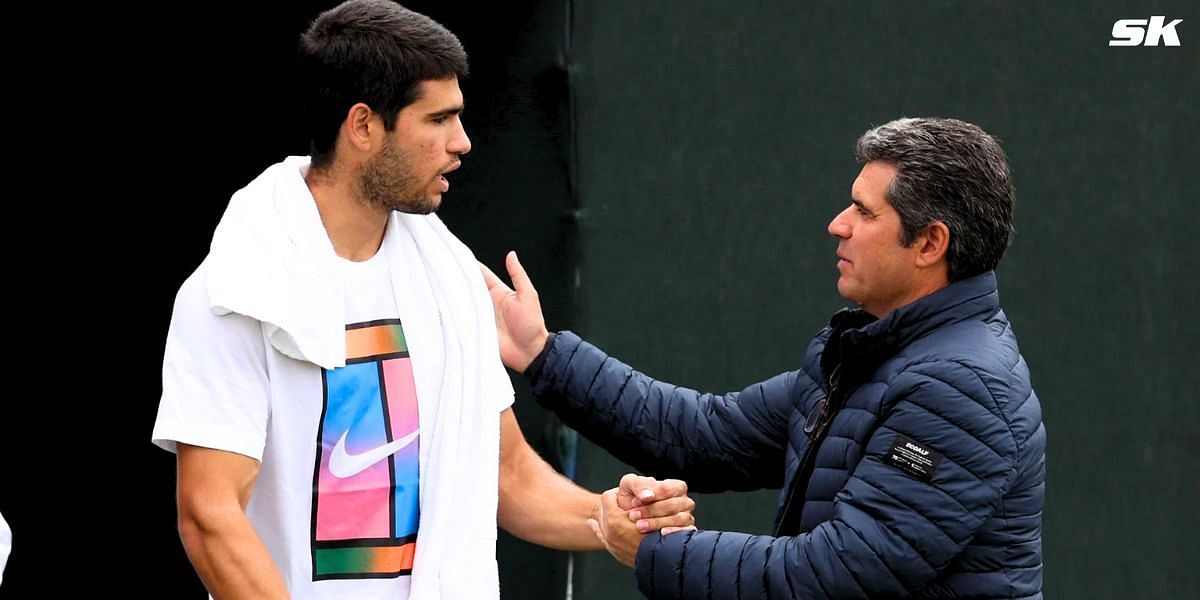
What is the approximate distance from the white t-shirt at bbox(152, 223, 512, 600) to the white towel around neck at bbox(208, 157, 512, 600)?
1.2 inches

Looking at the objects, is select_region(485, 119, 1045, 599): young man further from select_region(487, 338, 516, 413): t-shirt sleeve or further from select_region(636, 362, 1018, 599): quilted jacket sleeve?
select_region(487, 338, 516, 413): t-shirt sleeve

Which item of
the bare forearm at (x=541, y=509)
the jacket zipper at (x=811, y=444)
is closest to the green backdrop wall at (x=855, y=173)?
the bare forearm at (x=541, y=509)

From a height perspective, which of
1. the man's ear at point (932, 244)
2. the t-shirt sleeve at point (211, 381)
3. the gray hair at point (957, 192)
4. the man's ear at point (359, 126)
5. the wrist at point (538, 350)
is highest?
the man's ear at point (359, 126)

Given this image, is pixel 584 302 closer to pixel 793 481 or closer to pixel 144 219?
pixel 144 219

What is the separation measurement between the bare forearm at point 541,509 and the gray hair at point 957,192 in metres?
0.99

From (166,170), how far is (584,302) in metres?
1.22

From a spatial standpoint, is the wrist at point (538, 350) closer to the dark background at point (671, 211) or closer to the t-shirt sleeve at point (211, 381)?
the dark background at point (671, 211)

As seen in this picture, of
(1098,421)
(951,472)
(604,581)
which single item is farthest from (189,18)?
(1098,421)

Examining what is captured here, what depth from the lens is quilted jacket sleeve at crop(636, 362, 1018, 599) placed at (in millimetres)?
3162

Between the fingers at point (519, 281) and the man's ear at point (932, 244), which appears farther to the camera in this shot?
the fingers at point (519, 281)

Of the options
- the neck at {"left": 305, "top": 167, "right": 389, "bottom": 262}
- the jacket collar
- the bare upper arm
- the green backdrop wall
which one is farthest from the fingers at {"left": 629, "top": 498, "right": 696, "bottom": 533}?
the green backdrop wall

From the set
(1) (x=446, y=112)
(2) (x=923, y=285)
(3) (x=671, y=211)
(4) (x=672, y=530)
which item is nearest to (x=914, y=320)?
(2) (x=923, y=285)

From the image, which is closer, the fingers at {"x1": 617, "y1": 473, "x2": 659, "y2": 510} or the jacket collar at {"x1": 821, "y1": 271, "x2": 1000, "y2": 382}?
the jacket collar at {"x1": 821, "y1": 271, "x2": 1000, "y2": 382}

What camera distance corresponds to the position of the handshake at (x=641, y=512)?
3.62m
